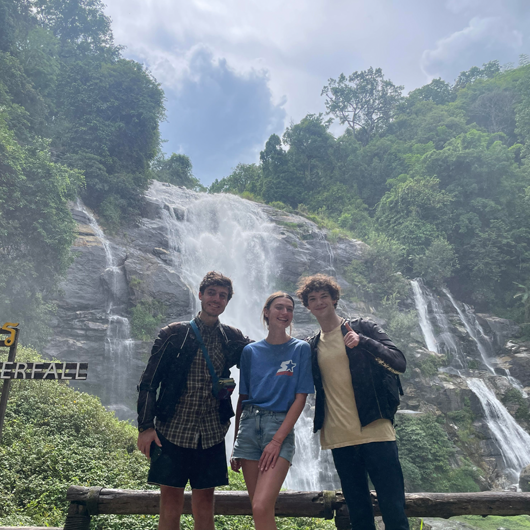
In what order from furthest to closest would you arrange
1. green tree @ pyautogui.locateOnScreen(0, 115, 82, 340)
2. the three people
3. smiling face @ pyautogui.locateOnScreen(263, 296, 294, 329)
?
green tree @ pyautogui.locateOnScreen(0, 115, 82, 340) → smiling face @ pyautogui.locateOnScreen(263, 296, 294, 329) → the three people

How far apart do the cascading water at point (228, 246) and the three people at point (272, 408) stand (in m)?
14.4

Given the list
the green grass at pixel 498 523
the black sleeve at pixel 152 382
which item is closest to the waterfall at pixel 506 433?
the green grass at pixel 498 523

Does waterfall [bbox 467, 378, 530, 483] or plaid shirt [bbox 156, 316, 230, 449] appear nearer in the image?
plaid shirt [bbox 156, 316, 230, 449]

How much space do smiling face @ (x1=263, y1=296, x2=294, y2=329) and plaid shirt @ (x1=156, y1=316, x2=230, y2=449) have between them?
1.54 feet

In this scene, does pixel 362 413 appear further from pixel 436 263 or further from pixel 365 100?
pixel 365 100

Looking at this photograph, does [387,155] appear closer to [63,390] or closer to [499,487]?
[499,487]

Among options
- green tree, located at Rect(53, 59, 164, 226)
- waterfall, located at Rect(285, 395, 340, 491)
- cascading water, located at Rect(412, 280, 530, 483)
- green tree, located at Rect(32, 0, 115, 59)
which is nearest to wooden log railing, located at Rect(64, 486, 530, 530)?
waterfall, located at Rect(285, 395, 340, 491)

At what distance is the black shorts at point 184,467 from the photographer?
233 centimetres

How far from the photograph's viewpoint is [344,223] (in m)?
30.6

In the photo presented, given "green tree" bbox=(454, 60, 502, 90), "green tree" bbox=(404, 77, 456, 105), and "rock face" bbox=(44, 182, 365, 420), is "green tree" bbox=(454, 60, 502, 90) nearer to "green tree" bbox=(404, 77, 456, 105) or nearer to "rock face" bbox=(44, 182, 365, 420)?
"green tree" bbox=(404, 77, 456, 105)

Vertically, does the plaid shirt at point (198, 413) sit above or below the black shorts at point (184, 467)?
above

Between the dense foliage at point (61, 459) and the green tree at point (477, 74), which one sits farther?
the green tree at point (477, 74)

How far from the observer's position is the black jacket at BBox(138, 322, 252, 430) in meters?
2.43

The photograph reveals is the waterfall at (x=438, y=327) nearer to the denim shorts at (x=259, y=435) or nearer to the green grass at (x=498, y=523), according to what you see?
the green grass at (x=498, y=523)
